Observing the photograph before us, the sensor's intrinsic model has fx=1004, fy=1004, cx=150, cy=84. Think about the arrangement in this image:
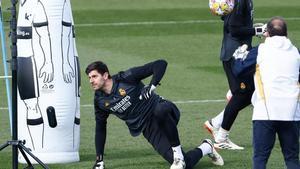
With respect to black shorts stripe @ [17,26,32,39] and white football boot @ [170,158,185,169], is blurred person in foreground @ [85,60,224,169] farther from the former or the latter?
black shorts stripe @ [17,26,32,39]

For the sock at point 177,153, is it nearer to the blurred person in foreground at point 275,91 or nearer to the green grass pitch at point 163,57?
the green grass pitch at point 163,57

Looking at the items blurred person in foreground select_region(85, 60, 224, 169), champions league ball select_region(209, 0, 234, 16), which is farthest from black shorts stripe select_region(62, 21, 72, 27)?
champions league ball select_region(209, 0, 234, 16)

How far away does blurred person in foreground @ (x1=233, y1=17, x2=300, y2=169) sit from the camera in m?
9.29

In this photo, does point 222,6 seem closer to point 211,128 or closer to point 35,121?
point 211,128

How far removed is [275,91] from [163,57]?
12.0 metres

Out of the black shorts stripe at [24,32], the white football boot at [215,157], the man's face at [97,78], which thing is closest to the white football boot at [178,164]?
the white football boot at [215,157]

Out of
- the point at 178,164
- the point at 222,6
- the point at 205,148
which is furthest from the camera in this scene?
the point at 222,6

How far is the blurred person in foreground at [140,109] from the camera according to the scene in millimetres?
10680

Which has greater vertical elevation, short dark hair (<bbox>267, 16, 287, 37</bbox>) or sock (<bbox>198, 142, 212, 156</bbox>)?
short dark hair (<bbox>267, 16, 287, 37</bbox>)

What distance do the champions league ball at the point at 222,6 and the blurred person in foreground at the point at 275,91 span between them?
8.21 feet

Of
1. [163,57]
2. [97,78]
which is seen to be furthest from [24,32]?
[163,57]

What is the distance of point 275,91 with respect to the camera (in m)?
9.30

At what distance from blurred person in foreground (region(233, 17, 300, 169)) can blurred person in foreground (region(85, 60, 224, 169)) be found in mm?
1495

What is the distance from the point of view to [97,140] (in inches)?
431
